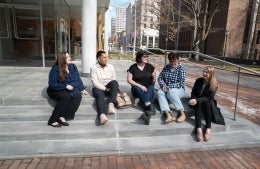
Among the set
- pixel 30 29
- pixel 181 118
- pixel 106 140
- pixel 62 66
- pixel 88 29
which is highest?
pixel 30 29

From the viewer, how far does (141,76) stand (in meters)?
5.23

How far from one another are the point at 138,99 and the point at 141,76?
0.51 metres

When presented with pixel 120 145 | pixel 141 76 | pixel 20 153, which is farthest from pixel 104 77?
pixel 20 153

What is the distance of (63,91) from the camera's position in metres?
4.66

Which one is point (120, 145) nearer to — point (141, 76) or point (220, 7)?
point (141, 76)

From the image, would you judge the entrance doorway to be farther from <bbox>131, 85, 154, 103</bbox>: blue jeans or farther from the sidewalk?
<bbox>131, 85, 154, 103</bbox>: blue jeans

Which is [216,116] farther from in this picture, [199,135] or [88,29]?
[88,29]

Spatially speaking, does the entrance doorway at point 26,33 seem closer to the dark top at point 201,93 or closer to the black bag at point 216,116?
the dark top at point 201,93

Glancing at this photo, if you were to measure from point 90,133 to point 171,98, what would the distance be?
1792 millimetres

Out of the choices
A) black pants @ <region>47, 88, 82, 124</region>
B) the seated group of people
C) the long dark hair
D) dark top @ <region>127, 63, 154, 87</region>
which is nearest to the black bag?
the seated group of people

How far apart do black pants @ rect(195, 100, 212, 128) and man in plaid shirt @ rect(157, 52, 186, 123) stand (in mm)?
321

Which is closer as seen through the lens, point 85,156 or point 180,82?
point 85,156

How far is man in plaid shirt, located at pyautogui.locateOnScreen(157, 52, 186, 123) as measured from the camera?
4867 mm

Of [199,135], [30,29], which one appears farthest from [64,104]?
[30,29]
